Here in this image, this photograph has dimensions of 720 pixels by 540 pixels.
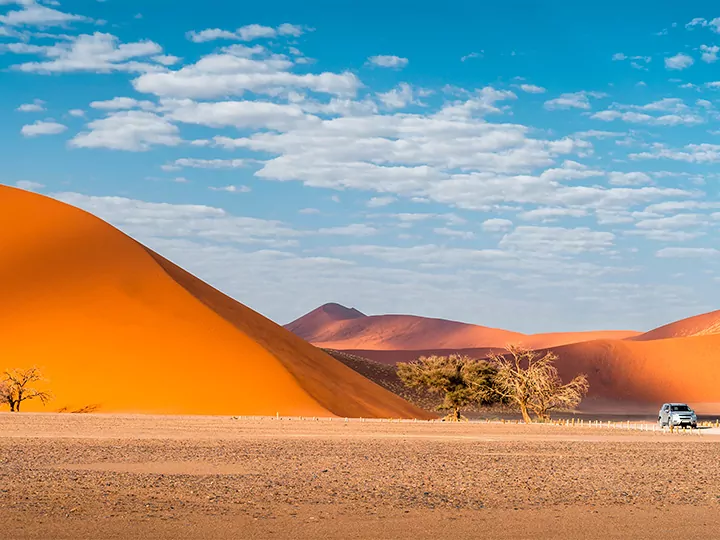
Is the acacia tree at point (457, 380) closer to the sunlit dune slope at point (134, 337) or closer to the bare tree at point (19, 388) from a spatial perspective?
the sunlit dune slope at point (134, 337)

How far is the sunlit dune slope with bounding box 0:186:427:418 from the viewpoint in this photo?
5706 cm

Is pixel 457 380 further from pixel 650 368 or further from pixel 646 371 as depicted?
pixel 650 368

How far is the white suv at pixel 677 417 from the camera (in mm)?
45281

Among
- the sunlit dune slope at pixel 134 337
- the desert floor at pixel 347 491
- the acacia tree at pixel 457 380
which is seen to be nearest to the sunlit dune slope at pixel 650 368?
the sunlit dune slope at pixel 134 337

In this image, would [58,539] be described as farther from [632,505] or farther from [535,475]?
[535,475]

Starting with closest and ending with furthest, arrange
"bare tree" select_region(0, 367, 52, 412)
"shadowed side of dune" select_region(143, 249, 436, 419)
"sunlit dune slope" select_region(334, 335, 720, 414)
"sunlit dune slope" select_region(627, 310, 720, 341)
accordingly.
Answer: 1. "bare tree" select_region(0, 367, 52, 412)
2. "shadowed side of dune" select_region(143, 249, 436, 419)
3. "sunlit dune slope" select_region(334, 335, 720, 414)
4. "sunlit dune slope" select_region(627, 310, 720, 341)

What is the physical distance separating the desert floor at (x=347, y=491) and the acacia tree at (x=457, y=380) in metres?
33.3

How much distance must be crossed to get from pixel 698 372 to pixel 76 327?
73.8 meters

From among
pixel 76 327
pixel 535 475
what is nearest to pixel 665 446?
pixel 535 475

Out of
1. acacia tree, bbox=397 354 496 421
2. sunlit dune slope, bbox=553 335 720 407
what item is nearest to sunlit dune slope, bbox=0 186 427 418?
acacia tree, bbox=397 354 496 421

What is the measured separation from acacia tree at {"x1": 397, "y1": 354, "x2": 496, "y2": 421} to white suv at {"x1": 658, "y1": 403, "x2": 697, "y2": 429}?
543 inches

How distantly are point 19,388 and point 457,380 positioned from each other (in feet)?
88.6

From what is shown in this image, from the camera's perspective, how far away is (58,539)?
1006cm

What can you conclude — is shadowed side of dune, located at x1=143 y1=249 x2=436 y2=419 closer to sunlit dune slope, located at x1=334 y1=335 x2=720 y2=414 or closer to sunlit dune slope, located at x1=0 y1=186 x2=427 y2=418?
sunlit dune slope, located at x1=0 y1=186 x2=427 y2=418
